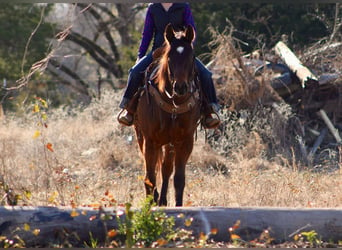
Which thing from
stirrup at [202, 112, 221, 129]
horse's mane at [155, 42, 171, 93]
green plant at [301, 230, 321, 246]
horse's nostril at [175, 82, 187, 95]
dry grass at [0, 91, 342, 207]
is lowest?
green plant at [301, 230, 321, 246]

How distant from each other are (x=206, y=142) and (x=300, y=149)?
2.06 m

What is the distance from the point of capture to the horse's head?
24.0 ft

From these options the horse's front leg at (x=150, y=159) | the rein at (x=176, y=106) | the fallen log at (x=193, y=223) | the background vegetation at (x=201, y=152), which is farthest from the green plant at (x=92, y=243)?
the rein at (x=176, y=106)

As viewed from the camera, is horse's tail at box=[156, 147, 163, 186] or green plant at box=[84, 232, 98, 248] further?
horse's tail at box=[156, 147, 163, 186]

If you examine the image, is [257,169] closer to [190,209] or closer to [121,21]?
[190,209]

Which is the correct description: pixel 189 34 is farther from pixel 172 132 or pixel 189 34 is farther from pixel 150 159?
pixel 150 159

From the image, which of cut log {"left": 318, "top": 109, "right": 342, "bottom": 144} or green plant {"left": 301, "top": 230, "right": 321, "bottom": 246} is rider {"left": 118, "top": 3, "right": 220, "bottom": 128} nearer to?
green plant {"left": 301, "top": 230, "right": 321, "bottom": 246}

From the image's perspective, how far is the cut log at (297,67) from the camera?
46.1 ft

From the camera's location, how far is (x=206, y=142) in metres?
14.1

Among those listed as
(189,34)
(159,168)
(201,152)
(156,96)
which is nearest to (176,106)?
(156,96)

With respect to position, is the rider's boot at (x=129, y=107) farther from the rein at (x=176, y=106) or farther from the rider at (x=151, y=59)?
the rein at (x=176, y=106)

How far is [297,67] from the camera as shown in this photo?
48.9 feet

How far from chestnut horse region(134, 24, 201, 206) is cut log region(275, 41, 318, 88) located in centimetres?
597

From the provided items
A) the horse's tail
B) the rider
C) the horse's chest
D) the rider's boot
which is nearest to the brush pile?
the horse's tail
